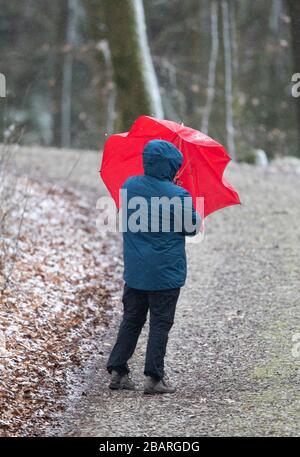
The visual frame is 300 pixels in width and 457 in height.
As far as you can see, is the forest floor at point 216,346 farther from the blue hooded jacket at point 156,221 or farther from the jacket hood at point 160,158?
the jacket hood at point 160,158

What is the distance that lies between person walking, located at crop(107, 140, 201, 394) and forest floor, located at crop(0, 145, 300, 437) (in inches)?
18.7

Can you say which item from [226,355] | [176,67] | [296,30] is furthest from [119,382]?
[176,67]

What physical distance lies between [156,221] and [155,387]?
1.31 meters

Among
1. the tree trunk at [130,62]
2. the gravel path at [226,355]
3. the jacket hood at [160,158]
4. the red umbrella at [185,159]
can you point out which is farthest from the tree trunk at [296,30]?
the jacket hood at [160,158]

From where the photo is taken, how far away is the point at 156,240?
643 centimetres

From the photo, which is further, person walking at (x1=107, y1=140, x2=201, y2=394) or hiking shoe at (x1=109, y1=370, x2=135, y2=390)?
hiking shoe at (x1=109, y1=370, x2=135, y2=390)

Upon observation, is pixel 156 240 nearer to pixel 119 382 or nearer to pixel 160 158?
pixel 160 158

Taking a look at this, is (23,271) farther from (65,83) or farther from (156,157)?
(65,83)

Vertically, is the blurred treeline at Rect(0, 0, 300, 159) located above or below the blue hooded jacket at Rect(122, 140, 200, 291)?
above

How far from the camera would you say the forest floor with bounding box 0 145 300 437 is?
6.03 m

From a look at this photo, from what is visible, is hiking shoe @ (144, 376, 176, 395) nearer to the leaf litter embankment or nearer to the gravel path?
the gravel path

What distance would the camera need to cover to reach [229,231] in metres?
12.7

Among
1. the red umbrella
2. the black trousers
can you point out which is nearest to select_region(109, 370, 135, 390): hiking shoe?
the black trousers
